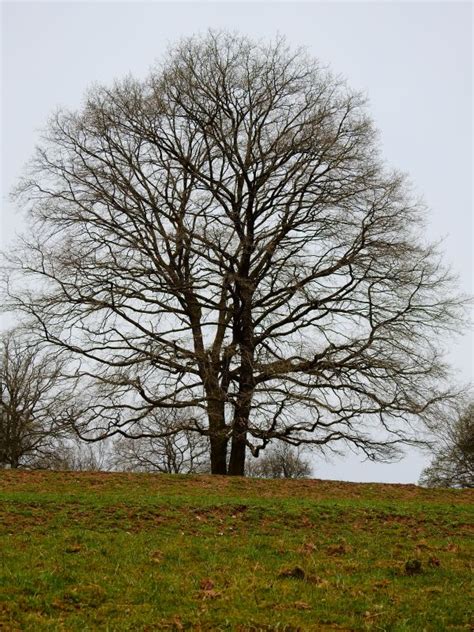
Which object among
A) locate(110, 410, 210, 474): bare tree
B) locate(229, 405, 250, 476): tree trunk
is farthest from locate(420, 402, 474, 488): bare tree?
locate(229, 405, 250, 476): tree trunk

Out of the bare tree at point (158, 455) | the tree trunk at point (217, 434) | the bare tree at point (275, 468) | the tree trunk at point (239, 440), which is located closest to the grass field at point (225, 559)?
the tree trunk at point (239, 440)

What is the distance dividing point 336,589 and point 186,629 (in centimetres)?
221

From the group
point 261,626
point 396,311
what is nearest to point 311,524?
point 261,626

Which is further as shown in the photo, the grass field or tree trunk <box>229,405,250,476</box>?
tree trunk <box>229,405,250,476</box>

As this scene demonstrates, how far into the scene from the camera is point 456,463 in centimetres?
3872

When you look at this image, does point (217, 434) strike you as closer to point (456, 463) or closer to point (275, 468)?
point (456, 463)

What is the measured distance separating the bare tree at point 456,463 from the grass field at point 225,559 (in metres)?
23.5

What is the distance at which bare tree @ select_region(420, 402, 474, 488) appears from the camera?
37.4m

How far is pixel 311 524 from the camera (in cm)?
1176

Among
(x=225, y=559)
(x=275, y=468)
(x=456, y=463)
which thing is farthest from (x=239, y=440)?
(x=275, y=468)

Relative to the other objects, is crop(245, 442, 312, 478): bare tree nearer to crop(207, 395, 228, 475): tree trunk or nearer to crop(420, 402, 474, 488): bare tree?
crop(420, 402, 474, 488): bare tree

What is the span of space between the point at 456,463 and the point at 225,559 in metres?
32.9

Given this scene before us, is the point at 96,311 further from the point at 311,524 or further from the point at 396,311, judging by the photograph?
the point at 311,524

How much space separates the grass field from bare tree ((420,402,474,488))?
927 inches
